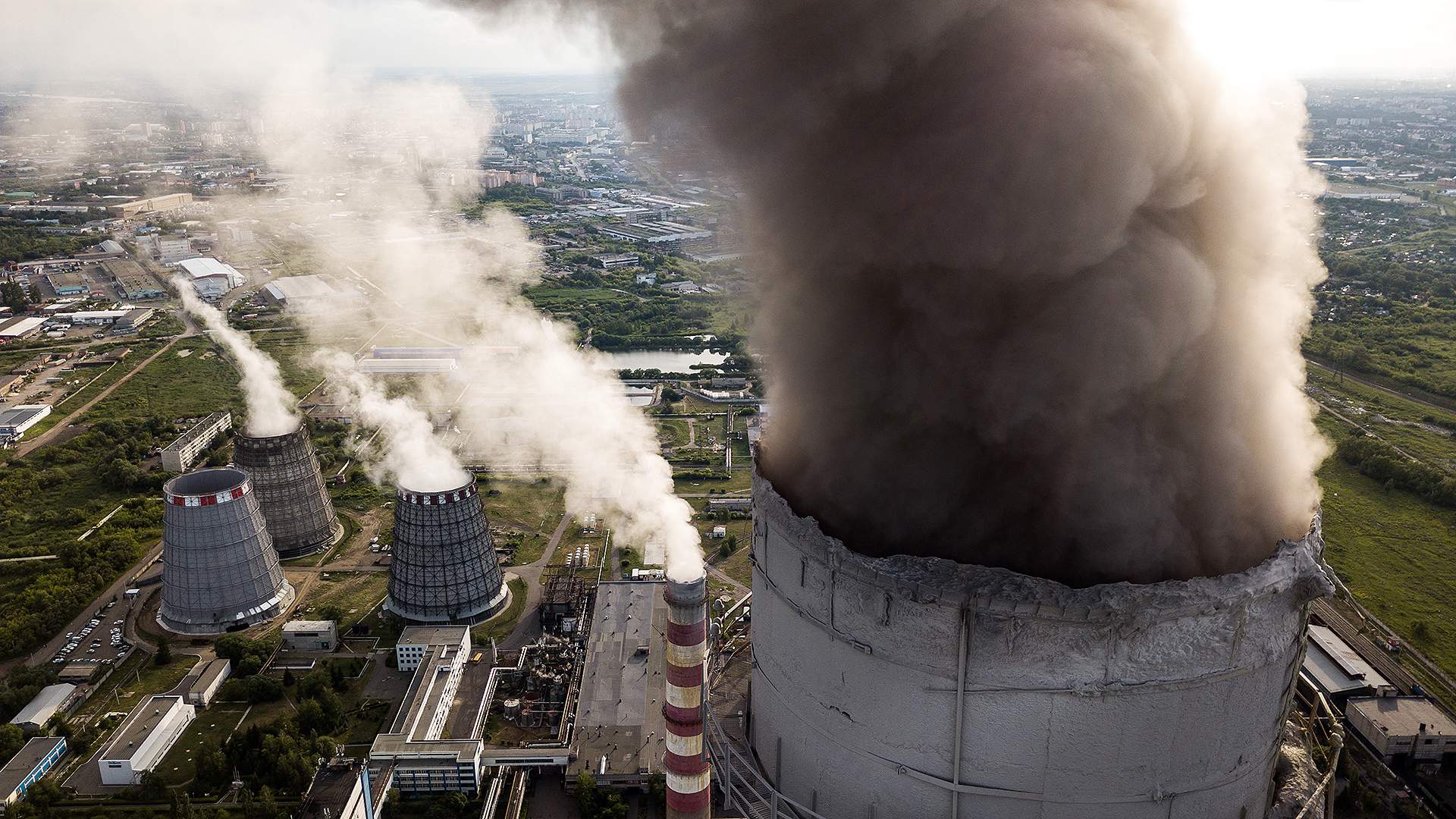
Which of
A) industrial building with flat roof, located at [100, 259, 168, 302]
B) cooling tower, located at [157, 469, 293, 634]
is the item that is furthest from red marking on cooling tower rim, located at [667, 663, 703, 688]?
industrial building with flat roof, located at [100, 259, 168, 302]

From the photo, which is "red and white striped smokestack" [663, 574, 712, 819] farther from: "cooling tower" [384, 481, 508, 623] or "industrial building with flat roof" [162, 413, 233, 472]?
"industrial building with flat roof" [162, 413, 233, 472]

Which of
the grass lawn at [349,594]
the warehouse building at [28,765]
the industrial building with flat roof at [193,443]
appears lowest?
the grass lawn at [349,594]

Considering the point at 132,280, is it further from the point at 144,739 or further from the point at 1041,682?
the point at 1041,682

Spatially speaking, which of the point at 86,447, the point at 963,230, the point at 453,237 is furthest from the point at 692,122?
the point at 453,237

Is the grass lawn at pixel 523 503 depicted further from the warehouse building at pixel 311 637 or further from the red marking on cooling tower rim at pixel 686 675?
the red marking on cooling tower rim at pixel 686 675

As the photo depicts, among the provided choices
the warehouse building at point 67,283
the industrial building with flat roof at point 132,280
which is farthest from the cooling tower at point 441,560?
the warehouse building at point 67,283

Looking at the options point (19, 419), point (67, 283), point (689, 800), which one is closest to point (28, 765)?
point (689, 800)
